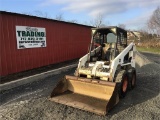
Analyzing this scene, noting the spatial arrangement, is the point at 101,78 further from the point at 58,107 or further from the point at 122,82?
the point at 58,107

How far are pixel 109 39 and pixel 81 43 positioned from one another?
29.7 feet

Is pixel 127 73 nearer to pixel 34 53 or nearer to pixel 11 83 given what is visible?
pixel 11 83

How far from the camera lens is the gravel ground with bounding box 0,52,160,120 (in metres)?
5.95

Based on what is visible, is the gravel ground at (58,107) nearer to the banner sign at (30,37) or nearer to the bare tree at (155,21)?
the banner sign at (30,37)

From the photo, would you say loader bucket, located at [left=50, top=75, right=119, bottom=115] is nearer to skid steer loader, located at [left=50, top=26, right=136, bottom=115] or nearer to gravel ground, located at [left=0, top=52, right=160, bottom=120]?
skid steer loader, located at [left=50, top=26, right=136, bottom=115]

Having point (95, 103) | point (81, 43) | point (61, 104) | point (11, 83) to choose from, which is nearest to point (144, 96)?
point (95, 103)

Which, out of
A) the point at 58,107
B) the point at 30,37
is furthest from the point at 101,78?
the point at 30,37

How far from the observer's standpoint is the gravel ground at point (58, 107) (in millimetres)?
5949

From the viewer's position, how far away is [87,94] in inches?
287

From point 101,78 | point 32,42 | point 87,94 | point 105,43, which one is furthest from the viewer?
point 32,42

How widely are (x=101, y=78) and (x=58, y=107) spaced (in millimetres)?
1916

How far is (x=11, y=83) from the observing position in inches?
361

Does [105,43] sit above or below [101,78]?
above

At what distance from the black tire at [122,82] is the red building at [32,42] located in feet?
19.6
